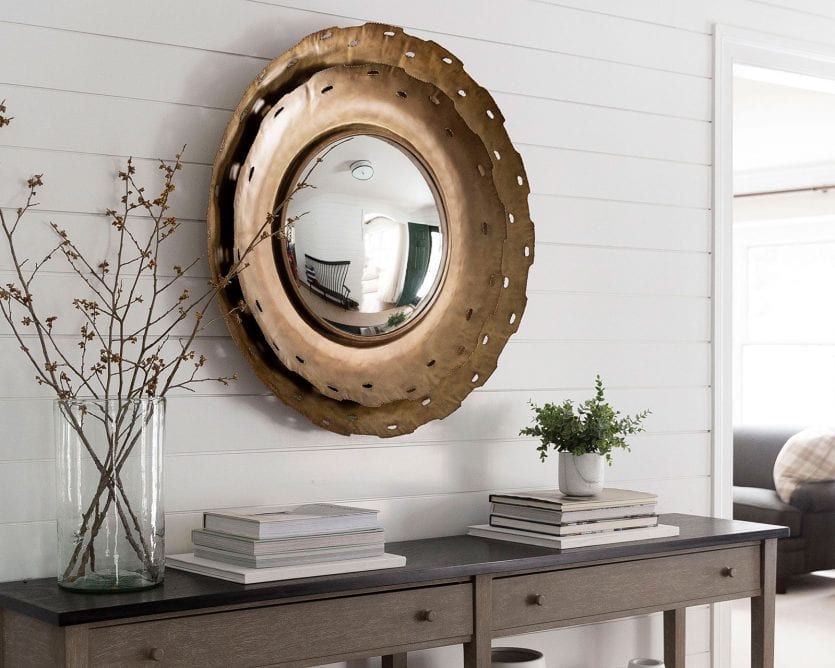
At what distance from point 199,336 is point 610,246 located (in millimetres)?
1158

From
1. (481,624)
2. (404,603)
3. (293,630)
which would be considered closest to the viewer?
(293,630)

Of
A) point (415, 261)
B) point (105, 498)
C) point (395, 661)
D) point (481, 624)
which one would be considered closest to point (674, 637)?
point (395, 661)

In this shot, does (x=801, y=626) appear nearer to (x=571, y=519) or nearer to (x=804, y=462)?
(x=804, y=462)

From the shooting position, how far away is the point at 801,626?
4.86 meters

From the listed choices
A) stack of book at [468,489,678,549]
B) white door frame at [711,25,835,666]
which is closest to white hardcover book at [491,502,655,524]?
stack of book at [468,489,678,549]

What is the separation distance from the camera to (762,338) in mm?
7617

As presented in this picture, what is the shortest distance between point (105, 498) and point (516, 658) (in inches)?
43.2

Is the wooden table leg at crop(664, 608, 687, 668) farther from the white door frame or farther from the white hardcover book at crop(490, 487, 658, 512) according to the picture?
the white hardcover book at crop(490, 487, 658, 512)

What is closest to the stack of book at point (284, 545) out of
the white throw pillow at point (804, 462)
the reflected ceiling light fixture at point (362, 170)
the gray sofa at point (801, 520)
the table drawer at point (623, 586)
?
the table drawer at point (623, 586)

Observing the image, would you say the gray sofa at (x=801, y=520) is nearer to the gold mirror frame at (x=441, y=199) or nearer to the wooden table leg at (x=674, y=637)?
the wooden table leg at (x=674, y=637)

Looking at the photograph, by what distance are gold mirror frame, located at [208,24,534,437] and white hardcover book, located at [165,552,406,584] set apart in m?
0.40

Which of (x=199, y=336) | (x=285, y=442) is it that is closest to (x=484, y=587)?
(x=285, y=442)

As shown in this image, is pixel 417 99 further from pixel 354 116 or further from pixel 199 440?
pixel 199 440

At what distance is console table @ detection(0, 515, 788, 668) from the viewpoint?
1840 mm
